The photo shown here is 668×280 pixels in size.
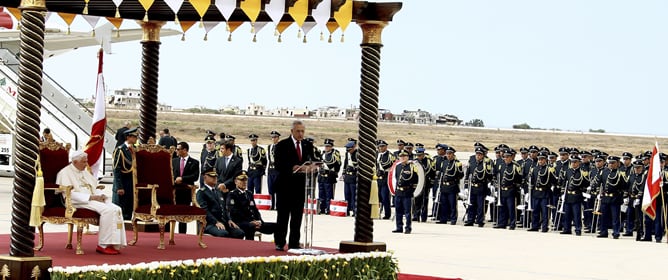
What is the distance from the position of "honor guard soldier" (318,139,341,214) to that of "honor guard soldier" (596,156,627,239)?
5667mm

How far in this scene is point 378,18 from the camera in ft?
39.5

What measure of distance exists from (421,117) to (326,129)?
45.6 metres

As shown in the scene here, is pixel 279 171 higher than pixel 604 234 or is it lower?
higher

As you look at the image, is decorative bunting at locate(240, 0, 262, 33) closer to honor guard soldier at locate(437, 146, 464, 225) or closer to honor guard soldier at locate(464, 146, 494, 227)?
honor guard soldier at locate(464, 146, 494, 227)

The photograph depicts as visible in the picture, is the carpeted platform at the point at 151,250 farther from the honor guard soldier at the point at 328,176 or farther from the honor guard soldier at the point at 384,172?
the honor guard soldier at the point at 328,176

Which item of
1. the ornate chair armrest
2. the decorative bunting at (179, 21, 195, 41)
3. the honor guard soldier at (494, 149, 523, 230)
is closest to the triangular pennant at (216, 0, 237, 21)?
the ornate chair armrest

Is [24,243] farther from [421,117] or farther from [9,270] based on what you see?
[421,117]

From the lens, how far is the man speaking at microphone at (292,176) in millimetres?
12312

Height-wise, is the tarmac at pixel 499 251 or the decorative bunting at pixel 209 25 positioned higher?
the decorative bunting at pixel 209 25

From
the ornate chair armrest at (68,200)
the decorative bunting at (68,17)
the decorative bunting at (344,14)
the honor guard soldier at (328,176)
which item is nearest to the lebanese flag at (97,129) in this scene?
the ornate chair armrest at (68,200)

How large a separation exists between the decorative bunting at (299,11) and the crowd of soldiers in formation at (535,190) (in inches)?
346

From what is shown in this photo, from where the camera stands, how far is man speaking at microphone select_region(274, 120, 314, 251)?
12.3 m

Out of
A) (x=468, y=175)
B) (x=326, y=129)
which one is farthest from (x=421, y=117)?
(x=468, y=175)

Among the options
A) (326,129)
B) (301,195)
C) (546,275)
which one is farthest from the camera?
(326,129)
